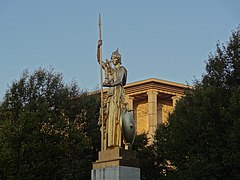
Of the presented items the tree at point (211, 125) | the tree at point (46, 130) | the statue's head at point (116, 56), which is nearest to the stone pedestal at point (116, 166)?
the statue's head at point (116, 56)

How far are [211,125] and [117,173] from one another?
35.3 ft

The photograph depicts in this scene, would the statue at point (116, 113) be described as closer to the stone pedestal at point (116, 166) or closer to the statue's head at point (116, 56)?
the statue's head at point (116, 56)

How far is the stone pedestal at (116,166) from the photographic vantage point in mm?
13578

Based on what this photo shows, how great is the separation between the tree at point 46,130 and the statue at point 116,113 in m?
12.1

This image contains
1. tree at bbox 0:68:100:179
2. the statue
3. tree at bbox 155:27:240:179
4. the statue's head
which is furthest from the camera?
tree at bbox 0:68:100:179

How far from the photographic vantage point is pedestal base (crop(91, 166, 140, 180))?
44.3ft

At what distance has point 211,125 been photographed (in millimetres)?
23125

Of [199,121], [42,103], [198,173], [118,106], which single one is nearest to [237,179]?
[198,173]

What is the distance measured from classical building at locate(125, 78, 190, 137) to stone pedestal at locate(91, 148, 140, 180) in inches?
1008

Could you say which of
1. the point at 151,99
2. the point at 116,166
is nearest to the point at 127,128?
the point at 116,166

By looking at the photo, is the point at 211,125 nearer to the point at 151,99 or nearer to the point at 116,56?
the point at 116,56

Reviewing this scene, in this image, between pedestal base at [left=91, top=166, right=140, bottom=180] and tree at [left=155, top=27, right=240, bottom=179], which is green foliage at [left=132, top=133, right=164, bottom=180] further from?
pedestal base at [left=91, top=166, right=140, bottom=180]

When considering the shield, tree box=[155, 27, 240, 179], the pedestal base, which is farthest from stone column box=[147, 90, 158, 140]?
the pedestal base

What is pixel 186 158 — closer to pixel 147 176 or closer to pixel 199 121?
pixel 199 121
